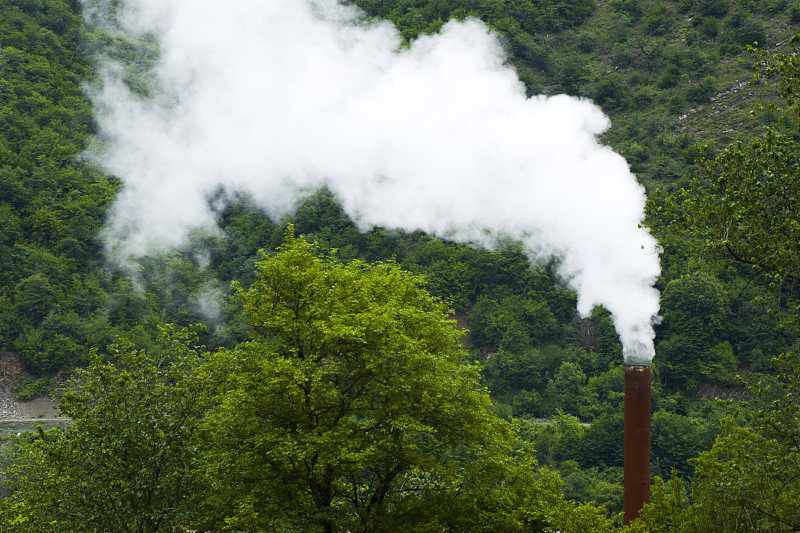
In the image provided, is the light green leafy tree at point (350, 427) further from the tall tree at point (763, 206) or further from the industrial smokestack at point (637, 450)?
the tall tree at point (763, 206)

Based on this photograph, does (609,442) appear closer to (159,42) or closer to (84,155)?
(84,155)

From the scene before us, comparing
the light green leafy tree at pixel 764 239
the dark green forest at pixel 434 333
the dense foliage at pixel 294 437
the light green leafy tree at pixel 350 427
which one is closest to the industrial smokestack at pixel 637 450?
the dark green forest at pixel 434 333

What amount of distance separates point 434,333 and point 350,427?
139 inches

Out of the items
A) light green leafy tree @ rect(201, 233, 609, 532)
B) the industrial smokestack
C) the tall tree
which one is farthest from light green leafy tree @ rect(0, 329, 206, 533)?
the industrial smokestack

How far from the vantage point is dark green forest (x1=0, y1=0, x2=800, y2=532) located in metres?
15.8

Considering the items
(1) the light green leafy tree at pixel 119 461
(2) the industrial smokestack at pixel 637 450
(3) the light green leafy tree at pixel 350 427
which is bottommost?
(1) the light green leafy tree at pixel 119 461

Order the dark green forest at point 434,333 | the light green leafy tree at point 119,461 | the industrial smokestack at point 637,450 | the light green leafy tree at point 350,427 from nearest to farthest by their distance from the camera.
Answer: the dark green forest at point 434,333 → the light green leafy tree at point 119,461 → the light green leafy tree at point 350,427 → the industrial smokestack at point 637,450

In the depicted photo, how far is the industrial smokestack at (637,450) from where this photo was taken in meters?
27.8

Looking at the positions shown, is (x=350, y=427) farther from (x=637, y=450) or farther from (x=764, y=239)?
(x=764, y=239)

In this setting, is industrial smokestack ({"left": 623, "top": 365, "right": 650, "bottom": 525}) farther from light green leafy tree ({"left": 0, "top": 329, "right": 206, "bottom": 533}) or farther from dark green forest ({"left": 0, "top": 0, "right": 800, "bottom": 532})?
light green leafy tree ({"left": 0, "top": 329, "right": 206, "bottom": 533})

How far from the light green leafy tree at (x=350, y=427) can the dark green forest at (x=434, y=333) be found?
91 millimetres

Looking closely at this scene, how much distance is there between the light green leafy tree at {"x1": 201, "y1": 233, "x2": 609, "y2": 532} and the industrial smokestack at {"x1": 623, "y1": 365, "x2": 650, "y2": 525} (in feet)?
24.8

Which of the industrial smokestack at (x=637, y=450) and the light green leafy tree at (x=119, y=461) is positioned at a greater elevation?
the industrial smokestack at (x=637, y=450)

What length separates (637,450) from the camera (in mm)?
28094
